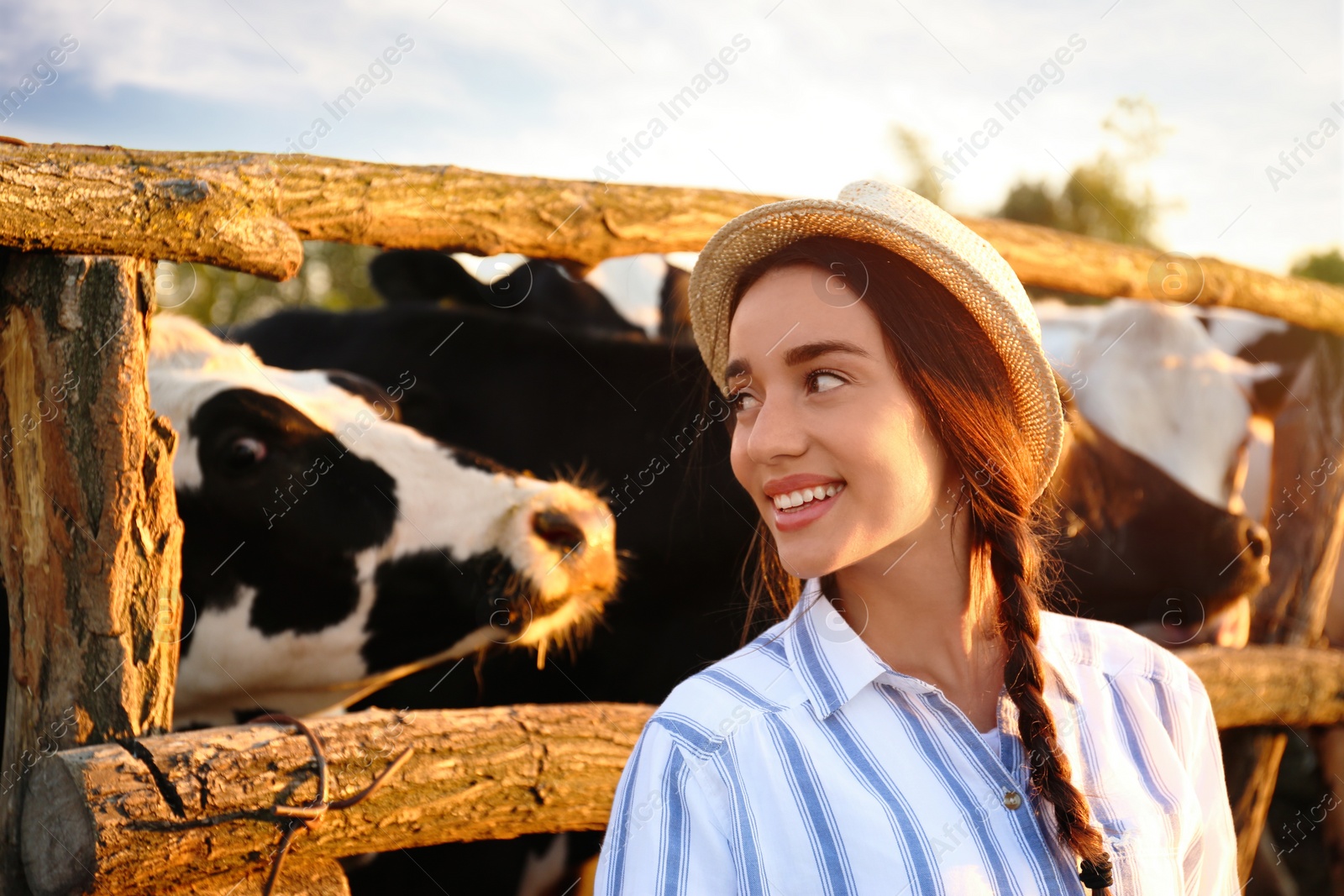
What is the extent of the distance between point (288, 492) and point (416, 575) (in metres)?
0.35

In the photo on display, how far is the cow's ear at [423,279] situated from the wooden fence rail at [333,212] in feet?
4.96

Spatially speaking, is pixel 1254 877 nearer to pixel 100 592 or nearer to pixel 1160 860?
pixel 1160 860

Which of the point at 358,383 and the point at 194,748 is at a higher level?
the point at 358,383

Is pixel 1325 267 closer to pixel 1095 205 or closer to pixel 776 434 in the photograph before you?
pixel 1095 205

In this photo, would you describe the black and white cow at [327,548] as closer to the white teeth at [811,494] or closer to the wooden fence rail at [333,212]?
the wooden fence rail at [333,212]

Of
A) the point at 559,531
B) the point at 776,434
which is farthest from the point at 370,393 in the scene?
the point at 776,434

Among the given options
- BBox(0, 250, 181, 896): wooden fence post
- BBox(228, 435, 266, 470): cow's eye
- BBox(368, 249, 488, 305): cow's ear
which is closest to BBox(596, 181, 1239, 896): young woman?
BBox(0, 250, 181, 896): wooden fence post

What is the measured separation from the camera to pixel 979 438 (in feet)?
4.55

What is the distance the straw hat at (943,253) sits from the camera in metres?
1.35

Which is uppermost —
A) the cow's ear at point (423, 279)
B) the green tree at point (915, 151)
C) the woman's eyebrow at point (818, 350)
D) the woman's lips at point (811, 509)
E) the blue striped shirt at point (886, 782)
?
the green tree at point (915, 151)

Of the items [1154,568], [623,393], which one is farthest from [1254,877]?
[623,393]

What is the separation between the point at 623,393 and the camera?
3.42m

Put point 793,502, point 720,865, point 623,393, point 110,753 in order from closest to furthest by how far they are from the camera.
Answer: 1. point 720,865
2. point 793,502
3. point 110,753
4. point 623,393

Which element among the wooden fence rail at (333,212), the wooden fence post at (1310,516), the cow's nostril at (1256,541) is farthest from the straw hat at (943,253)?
the wooden fence post at (1310,516)
